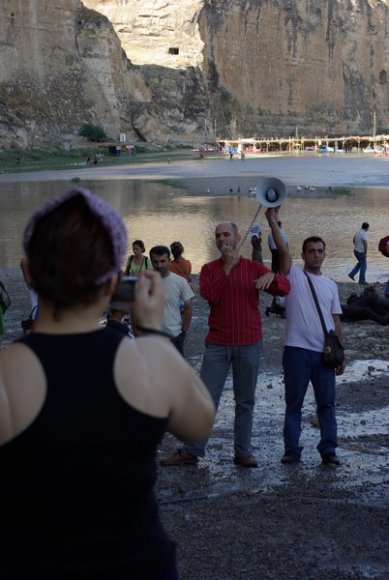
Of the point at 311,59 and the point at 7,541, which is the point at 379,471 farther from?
the point at 311,59

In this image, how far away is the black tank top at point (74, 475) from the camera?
1647 millimetres

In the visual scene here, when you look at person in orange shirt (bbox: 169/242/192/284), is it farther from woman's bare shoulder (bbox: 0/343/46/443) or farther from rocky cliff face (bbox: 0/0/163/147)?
rocky cliff face (bbox: 0/0/163/147)

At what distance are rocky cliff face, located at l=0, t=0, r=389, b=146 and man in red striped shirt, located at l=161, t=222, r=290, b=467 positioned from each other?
57014 mm

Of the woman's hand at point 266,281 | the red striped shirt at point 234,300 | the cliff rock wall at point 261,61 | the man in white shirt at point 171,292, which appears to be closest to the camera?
the woman's hand at point 266,281

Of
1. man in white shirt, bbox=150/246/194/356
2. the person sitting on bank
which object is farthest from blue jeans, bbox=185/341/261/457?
the person sitting on bank

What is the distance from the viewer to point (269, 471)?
4.84m

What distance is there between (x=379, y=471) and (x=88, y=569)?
11.0ft

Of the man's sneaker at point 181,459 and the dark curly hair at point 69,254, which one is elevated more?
the dark curly hair at point 69,254

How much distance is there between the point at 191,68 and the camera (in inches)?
4107

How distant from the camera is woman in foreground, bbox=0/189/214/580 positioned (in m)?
1.65

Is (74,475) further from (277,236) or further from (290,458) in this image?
(290,458)

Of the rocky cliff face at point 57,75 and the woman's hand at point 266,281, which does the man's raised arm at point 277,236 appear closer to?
the woman's hand at point 266,281

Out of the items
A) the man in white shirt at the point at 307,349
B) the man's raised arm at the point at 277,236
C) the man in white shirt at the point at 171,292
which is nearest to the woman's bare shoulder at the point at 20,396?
the man's raised arm at the point at 277,236

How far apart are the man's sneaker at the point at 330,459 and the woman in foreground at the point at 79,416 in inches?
128
